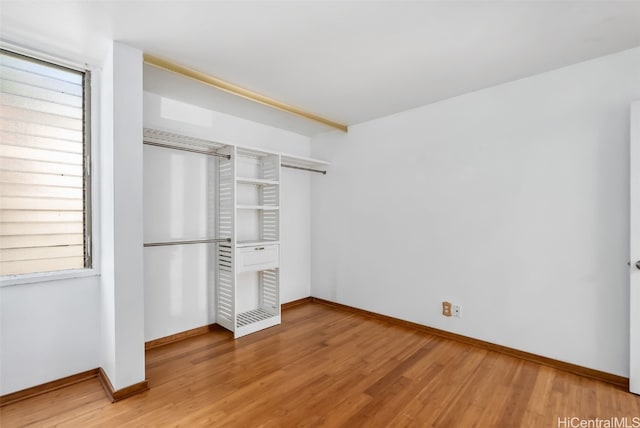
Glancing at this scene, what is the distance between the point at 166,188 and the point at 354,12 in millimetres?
2205

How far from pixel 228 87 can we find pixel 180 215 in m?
1.29

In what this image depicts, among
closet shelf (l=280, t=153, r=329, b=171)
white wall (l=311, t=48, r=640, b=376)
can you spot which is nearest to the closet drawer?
white wall (l=311, t=48, r=640, b=376)

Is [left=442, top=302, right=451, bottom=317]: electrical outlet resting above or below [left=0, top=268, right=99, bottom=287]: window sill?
below

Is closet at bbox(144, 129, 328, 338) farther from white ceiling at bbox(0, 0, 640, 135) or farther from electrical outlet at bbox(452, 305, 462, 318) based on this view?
electrical outlet at bbox(452, 305, 462, 318)

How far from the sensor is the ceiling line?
7.26 feet

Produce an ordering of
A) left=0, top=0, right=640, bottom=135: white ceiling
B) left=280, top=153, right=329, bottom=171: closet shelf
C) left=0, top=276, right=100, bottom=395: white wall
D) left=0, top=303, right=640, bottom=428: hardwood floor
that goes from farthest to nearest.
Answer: left=280, top=153, right=329, bottom=171: closet shelf < left=0, top=276, right=100, bottom=395: white wall < left=0, top=303, right=640, bottom=428: hardwood floor < left=0, top=0, right=640, bottom=135: white ceiling

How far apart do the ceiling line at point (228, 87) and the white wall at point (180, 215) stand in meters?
0.58

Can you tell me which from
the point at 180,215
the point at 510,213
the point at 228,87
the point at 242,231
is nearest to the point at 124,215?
the point at 180,215

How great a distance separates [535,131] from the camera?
246 cm

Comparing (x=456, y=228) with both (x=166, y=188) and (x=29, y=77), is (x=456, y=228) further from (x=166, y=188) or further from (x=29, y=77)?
(x=29, y=77)

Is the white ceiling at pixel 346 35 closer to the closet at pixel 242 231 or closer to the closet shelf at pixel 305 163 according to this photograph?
the closet at pixel 242 231

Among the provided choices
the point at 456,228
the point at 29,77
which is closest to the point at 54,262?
the point at 29,77

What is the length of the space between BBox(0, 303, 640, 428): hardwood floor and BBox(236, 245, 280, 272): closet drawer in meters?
0.72

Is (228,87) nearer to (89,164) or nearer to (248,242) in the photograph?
(89,164)
